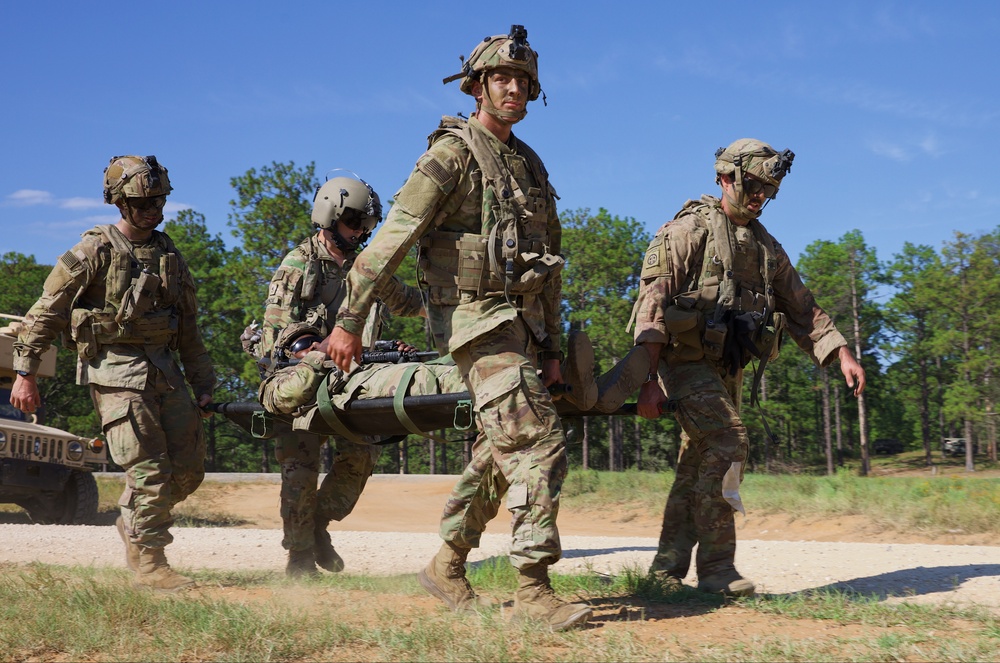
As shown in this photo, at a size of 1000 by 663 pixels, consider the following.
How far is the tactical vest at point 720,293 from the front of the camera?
5.97 meters

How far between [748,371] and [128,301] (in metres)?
39.0

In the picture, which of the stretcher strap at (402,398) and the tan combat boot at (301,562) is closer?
the stretcher strap at (402,398)

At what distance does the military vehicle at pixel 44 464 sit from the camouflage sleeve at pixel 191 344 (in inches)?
226

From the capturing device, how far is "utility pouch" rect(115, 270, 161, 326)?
670cm

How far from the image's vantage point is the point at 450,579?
17.7 ft

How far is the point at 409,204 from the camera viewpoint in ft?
16.4

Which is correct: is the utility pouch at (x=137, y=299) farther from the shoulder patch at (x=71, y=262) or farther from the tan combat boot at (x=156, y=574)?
the tan combat boot at (x=156, y=574)

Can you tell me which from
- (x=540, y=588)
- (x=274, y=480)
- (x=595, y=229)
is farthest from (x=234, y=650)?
(x=595, y=229)

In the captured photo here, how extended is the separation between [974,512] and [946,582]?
6.52m

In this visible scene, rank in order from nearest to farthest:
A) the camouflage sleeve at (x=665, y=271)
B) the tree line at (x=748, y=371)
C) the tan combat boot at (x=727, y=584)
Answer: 1. the tan combat boot at (x=727, y=584)
2. the camouflage sleeve at (x=665, y=271)
3. the tree line at (x=748, y=371)

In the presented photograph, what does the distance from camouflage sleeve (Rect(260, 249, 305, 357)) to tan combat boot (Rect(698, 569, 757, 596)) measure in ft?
11.2

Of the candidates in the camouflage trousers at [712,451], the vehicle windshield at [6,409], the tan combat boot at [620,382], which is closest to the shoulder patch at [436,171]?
the tan combat boot at [620,382]

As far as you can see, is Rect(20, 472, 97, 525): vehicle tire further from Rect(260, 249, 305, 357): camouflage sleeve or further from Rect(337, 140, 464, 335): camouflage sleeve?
Rect(337, 140, 464, 335): camouflage sleeve

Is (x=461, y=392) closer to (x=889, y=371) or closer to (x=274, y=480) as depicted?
(x=274, y=480)
